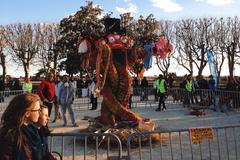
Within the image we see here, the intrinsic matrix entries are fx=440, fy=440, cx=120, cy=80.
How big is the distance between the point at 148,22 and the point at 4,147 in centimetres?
3966

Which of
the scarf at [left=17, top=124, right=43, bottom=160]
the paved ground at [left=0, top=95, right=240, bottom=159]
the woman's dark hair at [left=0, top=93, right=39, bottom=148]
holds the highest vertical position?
the woman's dark hair at [left=0, top=93, right=39, bottom=148]

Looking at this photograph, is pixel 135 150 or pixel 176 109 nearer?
pixel 135 150

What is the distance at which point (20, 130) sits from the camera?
4062 millimetres

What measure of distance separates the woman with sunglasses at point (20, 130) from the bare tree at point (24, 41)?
45822 millimetres

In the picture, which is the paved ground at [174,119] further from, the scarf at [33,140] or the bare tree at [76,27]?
the bare tree at [76,27]

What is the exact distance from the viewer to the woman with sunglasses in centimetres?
395

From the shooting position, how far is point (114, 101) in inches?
477

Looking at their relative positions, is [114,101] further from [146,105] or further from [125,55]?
[146,105]

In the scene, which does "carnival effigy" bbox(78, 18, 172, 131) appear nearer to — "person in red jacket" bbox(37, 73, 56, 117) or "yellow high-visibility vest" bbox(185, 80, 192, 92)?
"person in red jacket" bbox(37, 73, 56, 117)

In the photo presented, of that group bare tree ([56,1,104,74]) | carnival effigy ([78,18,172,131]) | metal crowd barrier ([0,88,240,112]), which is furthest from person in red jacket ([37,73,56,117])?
bare tree ([56,1,104,74])

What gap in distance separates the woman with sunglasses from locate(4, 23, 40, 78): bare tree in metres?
45.8

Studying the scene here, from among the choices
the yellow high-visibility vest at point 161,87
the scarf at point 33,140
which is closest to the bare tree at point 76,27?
the yellow high-visibility vest at point 161,87

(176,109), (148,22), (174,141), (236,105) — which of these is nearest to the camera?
(174,141)

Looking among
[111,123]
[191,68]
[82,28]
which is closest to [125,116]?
[111,123]
